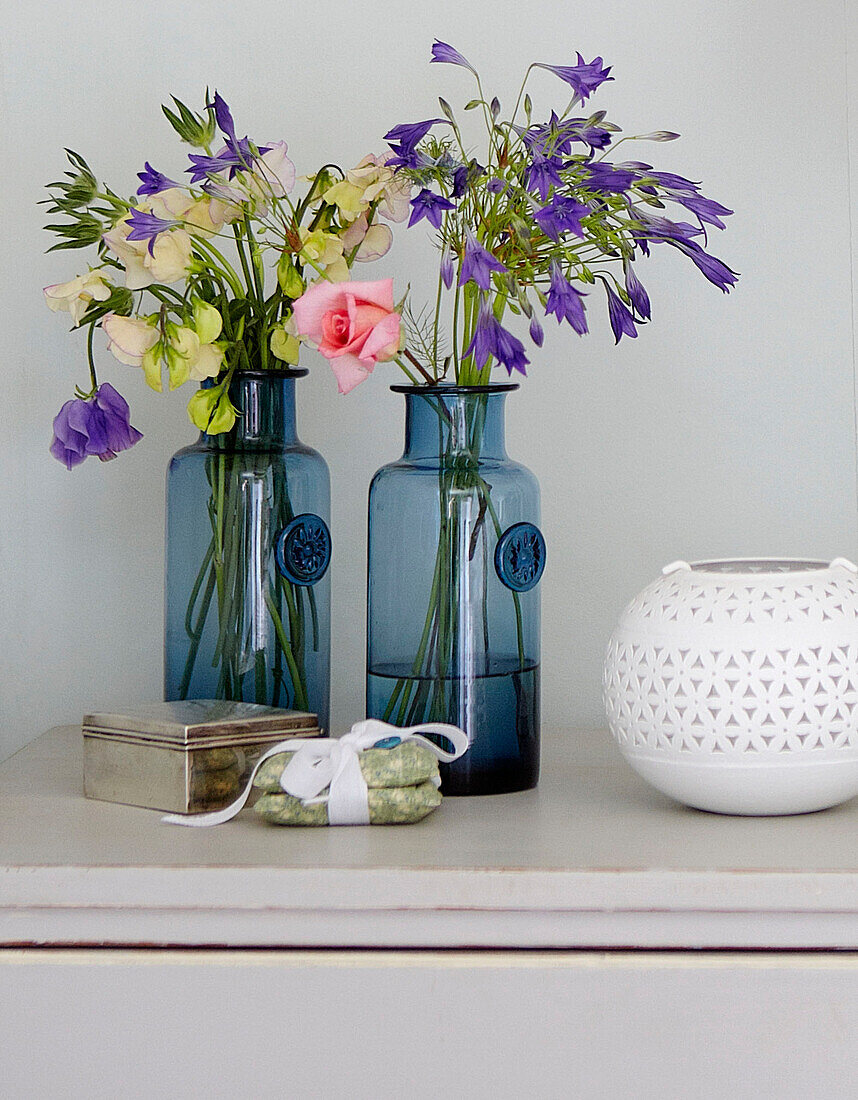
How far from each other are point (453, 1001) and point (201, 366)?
453 mm

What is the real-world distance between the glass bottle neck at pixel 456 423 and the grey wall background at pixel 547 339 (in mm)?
292

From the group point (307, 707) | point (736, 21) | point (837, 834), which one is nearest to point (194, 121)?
point (307, 707)

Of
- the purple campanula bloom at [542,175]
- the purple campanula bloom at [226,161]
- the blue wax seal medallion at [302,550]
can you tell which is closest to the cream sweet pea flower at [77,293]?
the purple campanula bloom at [226,161]

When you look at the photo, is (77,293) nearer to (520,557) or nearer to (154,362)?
(154,362)

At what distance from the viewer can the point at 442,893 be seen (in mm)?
675

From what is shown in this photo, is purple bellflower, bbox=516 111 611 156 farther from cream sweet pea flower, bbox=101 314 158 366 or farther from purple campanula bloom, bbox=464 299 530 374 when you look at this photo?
cream sweet pea flower, bbox=101 314 158 366

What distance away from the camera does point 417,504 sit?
878 mm

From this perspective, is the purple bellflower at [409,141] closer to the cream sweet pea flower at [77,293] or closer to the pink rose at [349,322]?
the pink rose at [349,322]

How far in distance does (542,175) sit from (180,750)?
0.43 meters

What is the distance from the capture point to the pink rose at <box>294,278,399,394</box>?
31.0 inches

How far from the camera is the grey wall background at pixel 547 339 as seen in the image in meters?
1.16

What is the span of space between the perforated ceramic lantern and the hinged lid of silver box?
23cm

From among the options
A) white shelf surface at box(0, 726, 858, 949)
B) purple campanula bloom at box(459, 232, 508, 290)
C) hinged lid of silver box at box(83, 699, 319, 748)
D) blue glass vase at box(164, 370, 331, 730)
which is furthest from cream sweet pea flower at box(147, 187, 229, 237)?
white shelf surface at box(0, 726, 858, 949)

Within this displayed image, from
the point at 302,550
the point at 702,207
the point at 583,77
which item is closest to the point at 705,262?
the point at 702,207
